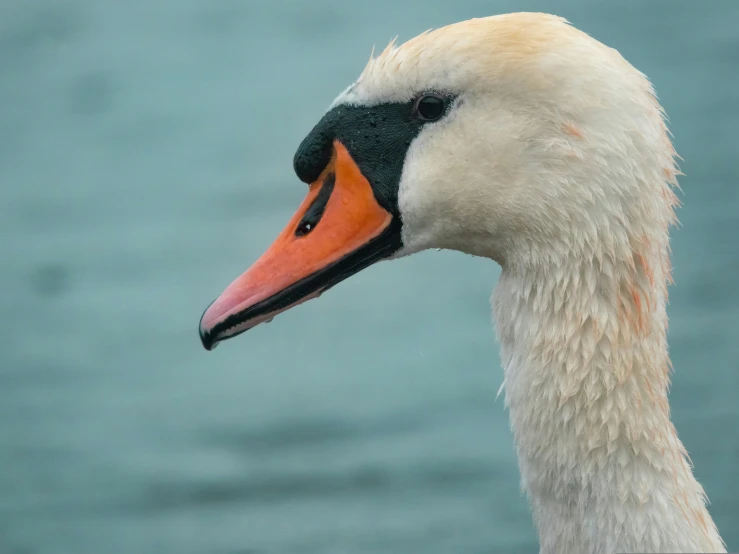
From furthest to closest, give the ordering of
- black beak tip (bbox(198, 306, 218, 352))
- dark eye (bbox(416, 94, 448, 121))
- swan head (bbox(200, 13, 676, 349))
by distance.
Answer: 1. black beak tip (bbox(198, 306, 218, 352))
2. dark eye (bbox(416, 94, 448, 121))
3. swan head (bbox(200, 13, 676, 349))

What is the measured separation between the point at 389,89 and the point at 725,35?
6.14 m

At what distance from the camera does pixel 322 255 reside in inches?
144

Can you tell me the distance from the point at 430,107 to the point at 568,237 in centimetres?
54

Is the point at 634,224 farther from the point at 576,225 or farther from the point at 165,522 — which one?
the point at 165,522

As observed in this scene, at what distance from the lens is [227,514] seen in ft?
21.1

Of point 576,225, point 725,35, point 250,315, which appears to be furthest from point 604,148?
point 725,35

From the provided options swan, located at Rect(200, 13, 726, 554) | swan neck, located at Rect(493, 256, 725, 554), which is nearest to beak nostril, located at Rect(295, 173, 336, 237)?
swan, located at Rect(200, 13, 726, 554)

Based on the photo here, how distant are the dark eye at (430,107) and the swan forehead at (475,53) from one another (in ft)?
0.09

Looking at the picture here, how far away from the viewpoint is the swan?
3.22m

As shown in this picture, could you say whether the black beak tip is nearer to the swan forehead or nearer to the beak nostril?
the beak nostril

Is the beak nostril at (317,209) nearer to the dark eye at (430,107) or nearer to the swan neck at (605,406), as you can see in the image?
the dark eye at (430,107)

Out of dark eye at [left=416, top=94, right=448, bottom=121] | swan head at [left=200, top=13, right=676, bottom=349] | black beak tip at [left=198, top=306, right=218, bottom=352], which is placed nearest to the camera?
swan head at [left=200, top=13, right=676, bottom=349]

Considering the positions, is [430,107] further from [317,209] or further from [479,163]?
[317,209]

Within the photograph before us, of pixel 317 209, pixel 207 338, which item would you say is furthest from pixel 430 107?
pixel 207 338
